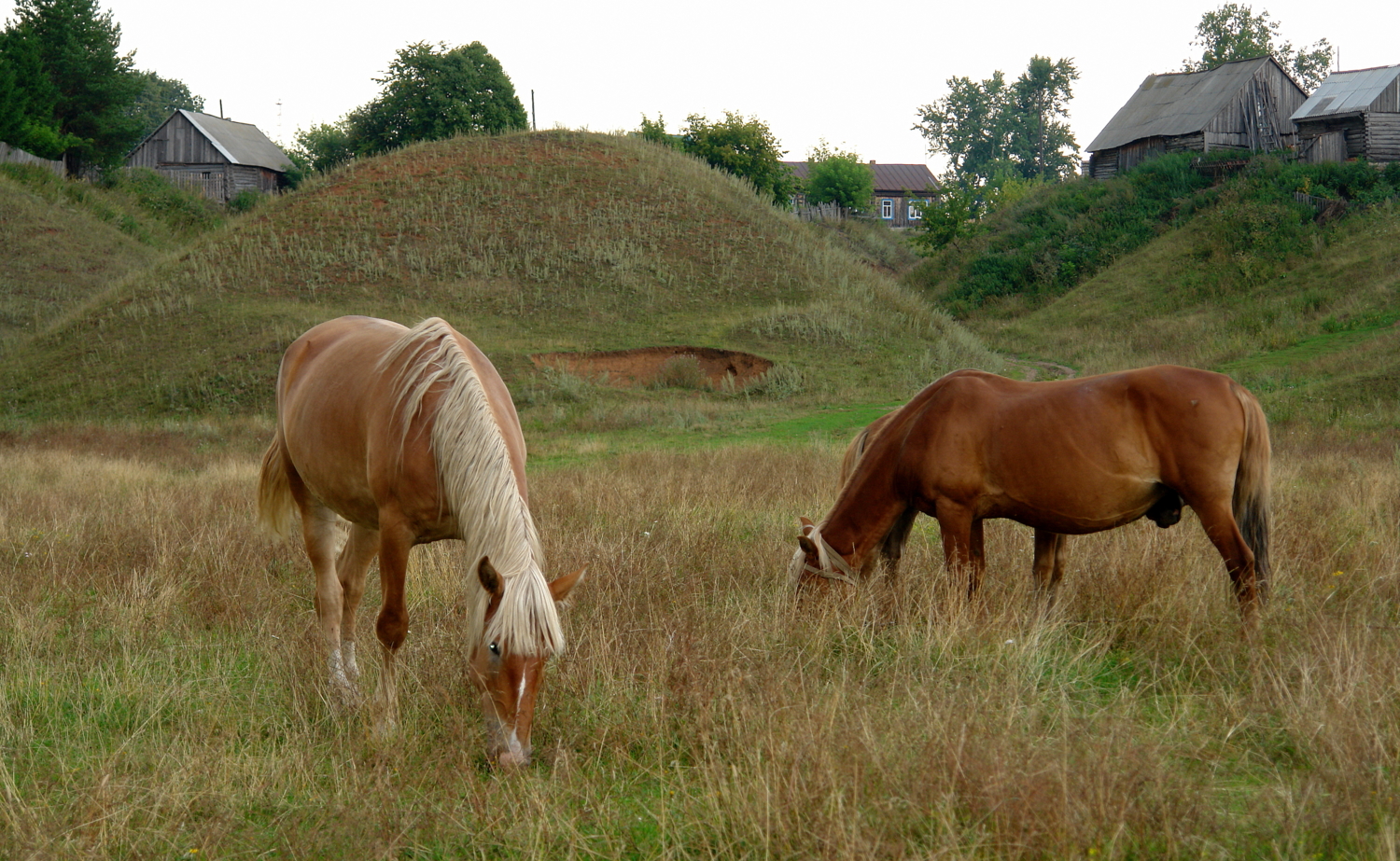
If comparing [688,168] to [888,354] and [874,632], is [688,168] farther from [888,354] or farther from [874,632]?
[874,632]

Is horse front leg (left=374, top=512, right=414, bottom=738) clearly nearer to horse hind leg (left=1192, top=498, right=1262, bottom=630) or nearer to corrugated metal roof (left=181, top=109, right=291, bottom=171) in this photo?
horse hind leg (left=1192, top=498, right=1262, bottom=630)

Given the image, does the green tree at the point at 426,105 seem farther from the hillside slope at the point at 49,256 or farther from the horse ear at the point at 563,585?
the horse ear at the point at 563,585

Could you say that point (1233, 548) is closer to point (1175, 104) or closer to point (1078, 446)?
point (1078, 446)

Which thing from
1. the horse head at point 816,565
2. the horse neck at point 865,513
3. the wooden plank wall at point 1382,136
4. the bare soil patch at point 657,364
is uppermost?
the wooden plank wall at point 1382,136

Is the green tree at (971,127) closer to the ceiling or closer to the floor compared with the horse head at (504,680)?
closer to the ceiling

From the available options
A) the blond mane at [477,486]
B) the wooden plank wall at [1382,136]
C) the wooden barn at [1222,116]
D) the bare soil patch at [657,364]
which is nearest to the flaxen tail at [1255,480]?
the blond mane at [477,486]

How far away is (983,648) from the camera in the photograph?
15.1ft

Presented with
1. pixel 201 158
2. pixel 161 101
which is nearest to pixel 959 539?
pixel 201 158

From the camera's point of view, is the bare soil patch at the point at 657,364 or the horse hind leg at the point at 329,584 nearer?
the horse hind leg at the point at 329,584

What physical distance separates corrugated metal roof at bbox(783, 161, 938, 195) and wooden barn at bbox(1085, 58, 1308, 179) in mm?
35511

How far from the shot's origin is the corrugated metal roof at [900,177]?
7875 cm

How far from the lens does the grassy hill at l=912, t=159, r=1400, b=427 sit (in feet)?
60.4

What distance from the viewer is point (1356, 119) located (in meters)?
34.0

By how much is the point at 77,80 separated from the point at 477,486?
51718 mm
